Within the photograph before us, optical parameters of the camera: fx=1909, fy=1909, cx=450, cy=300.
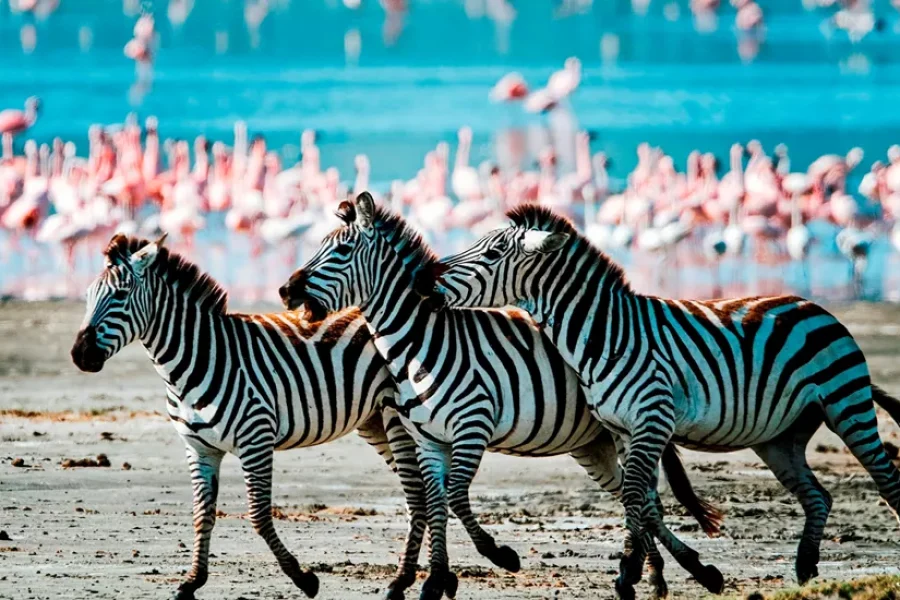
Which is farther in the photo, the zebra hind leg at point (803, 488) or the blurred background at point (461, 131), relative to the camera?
the blurred background at point (461, 131)

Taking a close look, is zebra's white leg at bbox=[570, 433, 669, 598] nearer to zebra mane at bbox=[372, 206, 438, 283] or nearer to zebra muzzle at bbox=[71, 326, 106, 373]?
zebra mane at bbox=[372, 206, 438, 283]

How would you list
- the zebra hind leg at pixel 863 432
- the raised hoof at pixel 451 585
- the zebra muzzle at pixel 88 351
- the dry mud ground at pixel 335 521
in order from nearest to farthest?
the zebra muzzle at pixel 88 351 < the raised hoof at pixel 451 585 < the dry mud ground at pixel 335 521 < the zebra hind leg at pixel 863 432

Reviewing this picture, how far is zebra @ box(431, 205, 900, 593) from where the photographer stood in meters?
8.21

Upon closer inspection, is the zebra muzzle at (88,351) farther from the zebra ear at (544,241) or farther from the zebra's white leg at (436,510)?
the zebra ear at (544,241)

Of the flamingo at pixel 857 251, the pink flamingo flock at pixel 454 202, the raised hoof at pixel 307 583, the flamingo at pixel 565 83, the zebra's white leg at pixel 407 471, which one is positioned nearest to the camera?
the raised hoof at pixel 307 583

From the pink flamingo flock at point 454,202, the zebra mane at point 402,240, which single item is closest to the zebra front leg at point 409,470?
the zebra mane at point 402,240

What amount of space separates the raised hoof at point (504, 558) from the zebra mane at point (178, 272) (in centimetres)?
159

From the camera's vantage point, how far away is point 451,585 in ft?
26.1

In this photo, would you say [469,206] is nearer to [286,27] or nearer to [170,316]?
[170,316]

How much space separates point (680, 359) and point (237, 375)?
6.38 ft

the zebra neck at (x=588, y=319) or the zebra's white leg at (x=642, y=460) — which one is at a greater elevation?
the zebra neck at (x=588, y=319)

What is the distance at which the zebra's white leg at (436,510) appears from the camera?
786 centimetres

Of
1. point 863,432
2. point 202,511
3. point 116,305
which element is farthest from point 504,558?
point 116,305

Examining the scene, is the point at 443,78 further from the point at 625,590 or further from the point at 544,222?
the point at 625,590
